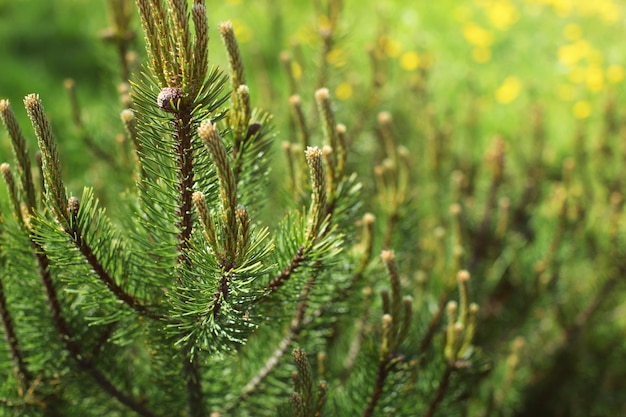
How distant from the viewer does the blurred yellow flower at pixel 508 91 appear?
435 cm

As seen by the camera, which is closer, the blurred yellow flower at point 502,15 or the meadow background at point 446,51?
the meadow background at point 446,51

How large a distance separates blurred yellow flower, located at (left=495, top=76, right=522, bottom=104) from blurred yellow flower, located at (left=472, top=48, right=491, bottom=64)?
1.37 feet

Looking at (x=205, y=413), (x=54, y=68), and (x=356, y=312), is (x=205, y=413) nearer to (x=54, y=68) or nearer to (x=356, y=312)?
(x=356, y=312)

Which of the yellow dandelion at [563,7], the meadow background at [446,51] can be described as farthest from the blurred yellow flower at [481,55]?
the yellow dandelion at [563,7]

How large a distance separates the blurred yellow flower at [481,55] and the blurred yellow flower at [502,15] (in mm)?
429

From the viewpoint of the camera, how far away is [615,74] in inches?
181

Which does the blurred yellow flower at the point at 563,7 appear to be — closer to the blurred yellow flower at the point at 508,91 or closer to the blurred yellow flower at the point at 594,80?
the blurred yellow flower at the point at 594,80

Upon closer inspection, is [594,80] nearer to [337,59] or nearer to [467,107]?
[467,107]

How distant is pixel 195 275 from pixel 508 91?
4.01 meters

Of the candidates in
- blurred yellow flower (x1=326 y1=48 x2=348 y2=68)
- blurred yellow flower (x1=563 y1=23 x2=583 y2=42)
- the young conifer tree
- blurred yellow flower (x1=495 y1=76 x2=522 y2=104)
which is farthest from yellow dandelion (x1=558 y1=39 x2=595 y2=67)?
the young conifer tree

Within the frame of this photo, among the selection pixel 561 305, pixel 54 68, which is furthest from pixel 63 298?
pixel 54 68

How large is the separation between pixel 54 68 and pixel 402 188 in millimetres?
3202

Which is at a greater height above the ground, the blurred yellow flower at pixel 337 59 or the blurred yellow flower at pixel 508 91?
the blurred yellow flower at pixel 508 91

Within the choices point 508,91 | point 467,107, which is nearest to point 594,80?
point 508,91
